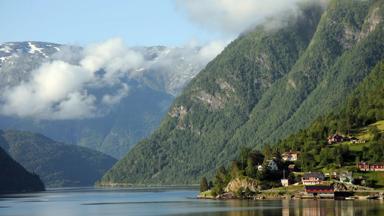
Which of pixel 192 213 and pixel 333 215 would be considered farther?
pixel 192 213

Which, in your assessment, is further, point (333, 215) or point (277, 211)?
point (277, 211)

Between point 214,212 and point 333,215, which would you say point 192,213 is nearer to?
point 214,212

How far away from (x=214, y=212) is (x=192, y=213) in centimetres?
476

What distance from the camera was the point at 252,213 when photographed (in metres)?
190

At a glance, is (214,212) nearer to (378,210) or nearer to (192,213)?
(192,213)

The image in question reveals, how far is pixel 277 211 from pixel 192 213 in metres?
19.1

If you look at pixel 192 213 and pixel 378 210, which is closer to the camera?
pixel 378 210

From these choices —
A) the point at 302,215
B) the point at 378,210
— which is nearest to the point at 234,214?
the point at 302,215

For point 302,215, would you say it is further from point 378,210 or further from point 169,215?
point 169,215

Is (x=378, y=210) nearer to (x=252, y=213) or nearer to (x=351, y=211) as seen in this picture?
(x=351, y=211)

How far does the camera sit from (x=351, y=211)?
600ft

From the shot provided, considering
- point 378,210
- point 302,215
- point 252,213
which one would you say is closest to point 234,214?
point 252,213

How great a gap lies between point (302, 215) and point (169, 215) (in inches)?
1331

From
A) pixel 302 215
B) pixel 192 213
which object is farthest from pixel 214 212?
pixel 302 215
